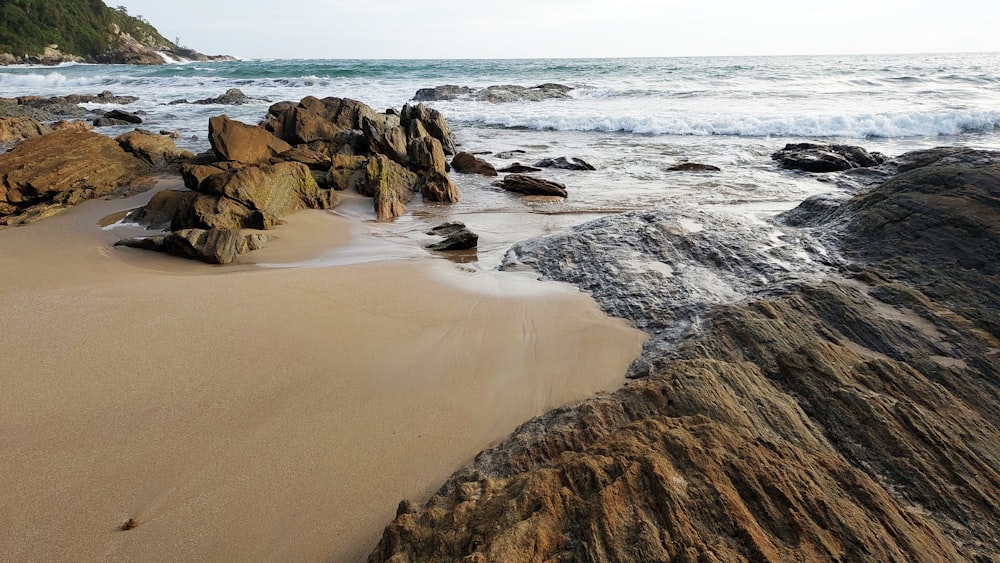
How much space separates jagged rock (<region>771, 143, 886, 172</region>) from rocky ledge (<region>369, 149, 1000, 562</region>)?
6.22 metres

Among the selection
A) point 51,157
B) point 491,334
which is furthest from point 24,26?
point 491,334

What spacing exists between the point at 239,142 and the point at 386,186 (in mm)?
3018

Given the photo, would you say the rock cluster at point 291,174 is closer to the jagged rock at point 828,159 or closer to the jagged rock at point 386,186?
the jagged rock at point 386,186

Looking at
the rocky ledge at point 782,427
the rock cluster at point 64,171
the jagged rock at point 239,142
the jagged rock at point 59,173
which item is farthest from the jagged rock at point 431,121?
the rocky ledge at point 782,427

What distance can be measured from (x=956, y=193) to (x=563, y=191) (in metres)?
5.20

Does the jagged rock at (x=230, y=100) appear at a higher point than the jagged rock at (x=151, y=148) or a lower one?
higher

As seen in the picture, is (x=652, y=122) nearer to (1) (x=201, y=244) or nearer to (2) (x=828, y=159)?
(2) (x=828, y=159)

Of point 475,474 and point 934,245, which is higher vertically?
point 934,245

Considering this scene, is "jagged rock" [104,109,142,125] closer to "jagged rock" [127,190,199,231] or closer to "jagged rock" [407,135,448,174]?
"jagged rock" [407,135,448,174]

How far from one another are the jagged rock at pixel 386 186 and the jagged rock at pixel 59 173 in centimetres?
371

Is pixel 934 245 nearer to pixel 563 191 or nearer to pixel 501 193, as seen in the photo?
pixel 563 191

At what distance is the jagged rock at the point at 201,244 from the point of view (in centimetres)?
524

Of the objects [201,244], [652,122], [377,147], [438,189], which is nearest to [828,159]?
[652,122]

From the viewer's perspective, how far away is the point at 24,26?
6059cm
